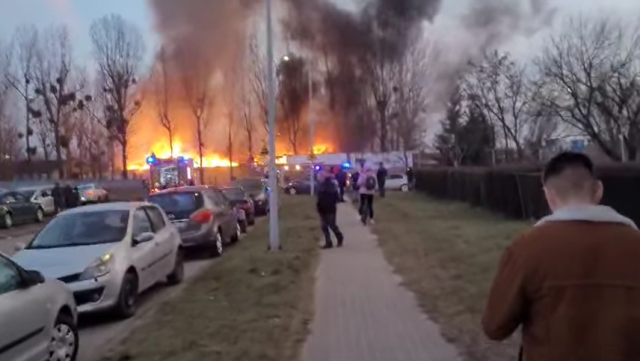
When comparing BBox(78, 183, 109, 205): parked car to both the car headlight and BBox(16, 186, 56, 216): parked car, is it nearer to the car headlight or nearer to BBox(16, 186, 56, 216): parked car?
BBox(16, 186, 56, 216): parked car

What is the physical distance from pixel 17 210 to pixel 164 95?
100ft

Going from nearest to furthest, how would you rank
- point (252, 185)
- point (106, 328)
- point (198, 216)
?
1. point (106, 328)
2. point (198, 216)
3. point (252, 185)

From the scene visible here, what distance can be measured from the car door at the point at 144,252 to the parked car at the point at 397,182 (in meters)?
46.7

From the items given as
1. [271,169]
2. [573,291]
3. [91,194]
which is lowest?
[91,194]

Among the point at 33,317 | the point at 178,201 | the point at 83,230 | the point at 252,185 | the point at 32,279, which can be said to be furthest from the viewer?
the point at 252,185

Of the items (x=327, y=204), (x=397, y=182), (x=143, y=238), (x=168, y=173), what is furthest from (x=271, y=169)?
(x=397, y=182)

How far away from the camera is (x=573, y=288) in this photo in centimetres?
298

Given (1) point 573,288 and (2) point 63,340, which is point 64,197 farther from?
(1) point 573,288

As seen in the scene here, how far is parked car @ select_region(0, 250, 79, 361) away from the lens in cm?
634

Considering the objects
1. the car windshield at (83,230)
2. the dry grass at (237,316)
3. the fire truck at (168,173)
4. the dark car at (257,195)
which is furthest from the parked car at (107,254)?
the fire truck at (168,173)

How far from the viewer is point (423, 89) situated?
69.3 meters

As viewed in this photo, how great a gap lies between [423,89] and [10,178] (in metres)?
33.5

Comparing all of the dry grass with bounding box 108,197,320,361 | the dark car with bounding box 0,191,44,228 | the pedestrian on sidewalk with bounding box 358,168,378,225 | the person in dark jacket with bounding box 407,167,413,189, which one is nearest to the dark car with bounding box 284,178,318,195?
the person in dark jacket with bounding box 407,167,413,189

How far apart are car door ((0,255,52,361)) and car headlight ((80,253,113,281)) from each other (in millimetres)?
Answer: 2406
